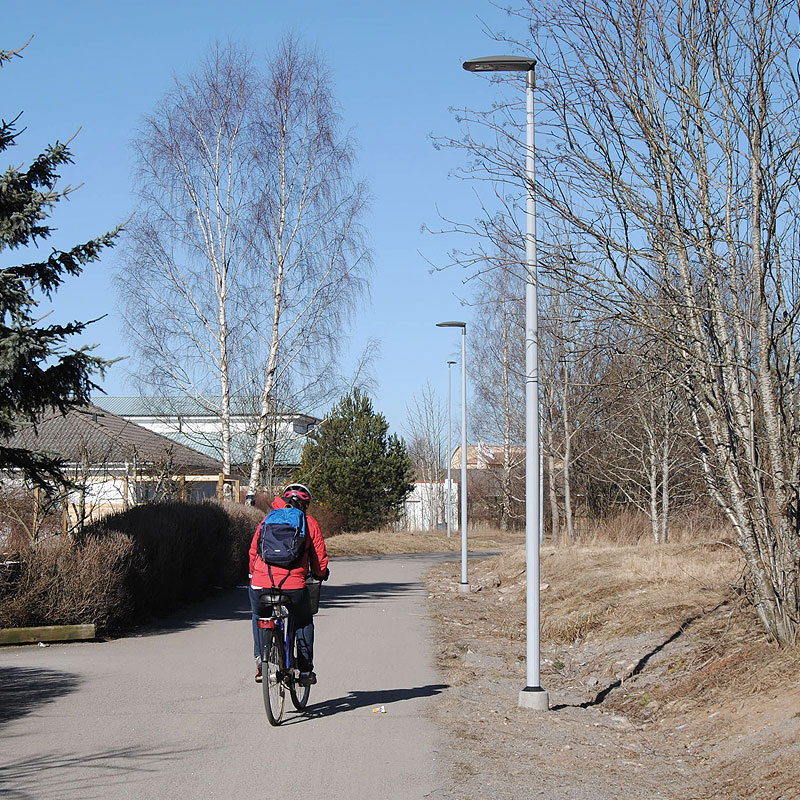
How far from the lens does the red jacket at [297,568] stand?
8297 mm

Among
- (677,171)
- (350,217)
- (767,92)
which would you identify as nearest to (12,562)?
(677,171)

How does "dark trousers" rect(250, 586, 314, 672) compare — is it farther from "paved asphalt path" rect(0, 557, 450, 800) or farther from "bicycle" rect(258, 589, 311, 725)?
"paved asphalt path" rect(0, 557, 450, 800)

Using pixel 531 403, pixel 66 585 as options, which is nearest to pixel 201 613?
pixel 66 585

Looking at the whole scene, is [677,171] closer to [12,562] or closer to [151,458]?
[12,562]

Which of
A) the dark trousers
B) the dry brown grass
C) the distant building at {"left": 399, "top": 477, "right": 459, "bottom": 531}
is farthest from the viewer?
the distant building at {"left": 399, "top": 477, "right": 459, "bottom": 531}

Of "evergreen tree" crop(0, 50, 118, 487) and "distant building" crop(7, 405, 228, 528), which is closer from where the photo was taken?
"evergreen tree" crop(0, 50, 118, 487)

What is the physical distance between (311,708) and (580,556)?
44.0 ft

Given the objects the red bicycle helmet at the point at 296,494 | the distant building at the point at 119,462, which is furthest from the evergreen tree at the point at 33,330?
the distant building at the point at 119,462

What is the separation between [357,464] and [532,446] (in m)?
38.7

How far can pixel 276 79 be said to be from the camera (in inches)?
1125

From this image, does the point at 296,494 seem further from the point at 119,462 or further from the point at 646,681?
the point at 119,462

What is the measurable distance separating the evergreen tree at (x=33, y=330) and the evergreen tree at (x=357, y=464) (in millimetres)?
34825

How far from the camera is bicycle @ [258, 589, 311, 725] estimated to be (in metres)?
7.90

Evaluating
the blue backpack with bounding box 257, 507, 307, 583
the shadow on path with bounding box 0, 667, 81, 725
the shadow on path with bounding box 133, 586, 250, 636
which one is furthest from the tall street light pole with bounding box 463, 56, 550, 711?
the shadow on path with bounding box 133, 586, 250, 636
